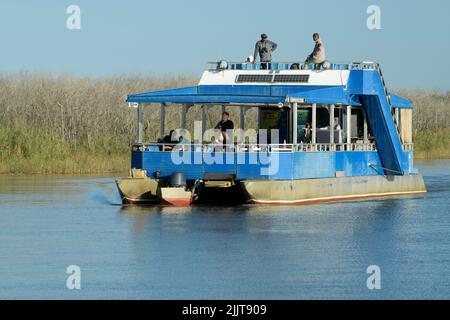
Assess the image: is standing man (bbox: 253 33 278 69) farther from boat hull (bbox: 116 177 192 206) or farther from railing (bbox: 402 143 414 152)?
boat hull (bbox: 116 177 192 206)

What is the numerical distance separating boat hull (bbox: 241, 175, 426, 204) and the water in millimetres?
345

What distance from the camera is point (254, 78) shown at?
3256 cm

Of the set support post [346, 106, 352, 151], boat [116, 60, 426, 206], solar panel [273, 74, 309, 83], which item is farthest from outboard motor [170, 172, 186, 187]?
support post [346, 106, 352, 151]

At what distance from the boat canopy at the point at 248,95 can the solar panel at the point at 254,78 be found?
1.83 ft

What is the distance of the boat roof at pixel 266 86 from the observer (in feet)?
98.9

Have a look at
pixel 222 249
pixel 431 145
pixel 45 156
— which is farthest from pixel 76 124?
pixel 222 249

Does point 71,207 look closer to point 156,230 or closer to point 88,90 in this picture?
point 156,230

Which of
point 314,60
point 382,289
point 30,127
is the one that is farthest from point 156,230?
point 30,127

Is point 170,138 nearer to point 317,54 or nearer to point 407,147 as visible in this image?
point 317,54

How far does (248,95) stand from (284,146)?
1.47 meters

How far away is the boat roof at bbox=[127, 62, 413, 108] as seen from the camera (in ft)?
98.9

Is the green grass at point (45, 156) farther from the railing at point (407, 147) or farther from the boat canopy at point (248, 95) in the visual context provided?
the boat canopy at point (248, 95)

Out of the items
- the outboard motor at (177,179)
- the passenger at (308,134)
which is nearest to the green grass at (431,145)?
the passenger at (308,134)
